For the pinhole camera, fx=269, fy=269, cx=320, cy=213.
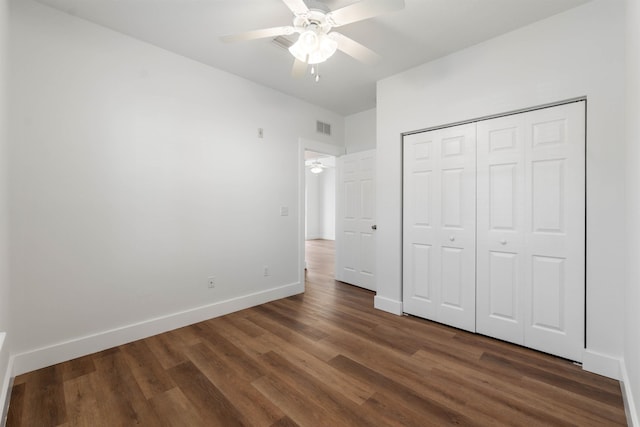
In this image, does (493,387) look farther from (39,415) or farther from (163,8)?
(163,8)

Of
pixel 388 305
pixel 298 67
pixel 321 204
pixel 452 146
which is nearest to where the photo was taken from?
pixel 298 67

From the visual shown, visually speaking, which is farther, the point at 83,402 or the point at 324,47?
the point at 324,47

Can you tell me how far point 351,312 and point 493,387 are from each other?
164cm

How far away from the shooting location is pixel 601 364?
6.74ft

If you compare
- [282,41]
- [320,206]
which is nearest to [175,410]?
[282,41]

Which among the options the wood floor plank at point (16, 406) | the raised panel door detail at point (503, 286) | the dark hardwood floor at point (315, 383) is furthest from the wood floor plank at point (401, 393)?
the wood floor plank at point (16, 406)

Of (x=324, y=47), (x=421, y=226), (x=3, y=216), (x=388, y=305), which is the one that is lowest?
(x=388, y=305)

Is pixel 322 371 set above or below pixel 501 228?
below

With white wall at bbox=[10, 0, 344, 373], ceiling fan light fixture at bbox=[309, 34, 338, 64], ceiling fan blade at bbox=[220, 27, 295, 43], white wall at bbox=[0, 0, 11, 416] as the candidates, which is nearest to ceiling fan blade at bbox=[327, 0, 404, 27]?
ceiling fan light fixture at bbox=[309, 34, 338, 64]

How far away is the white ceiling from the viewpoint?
216 centimetres

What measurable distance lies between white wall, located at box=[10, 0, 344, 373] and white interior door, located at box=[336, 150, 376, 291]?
Result: 1480mm

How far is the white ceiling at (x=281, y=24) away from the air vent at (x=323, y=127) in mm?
1124

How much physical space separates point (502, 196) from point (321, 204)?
8.92m

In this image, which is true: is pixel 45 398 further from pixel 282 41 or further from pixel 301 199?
pixel 282 41
